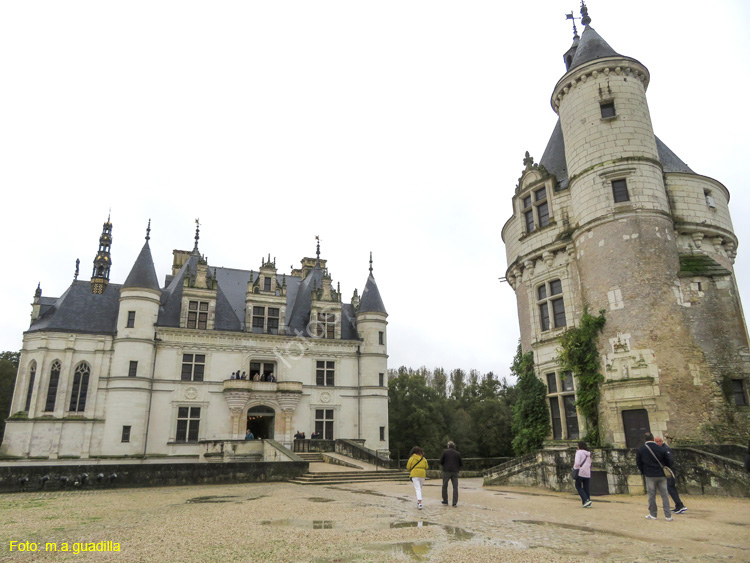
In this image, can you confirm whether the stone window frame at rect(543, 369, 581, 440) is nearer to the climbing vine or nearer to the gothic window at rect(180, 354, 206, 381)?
the climbing vine

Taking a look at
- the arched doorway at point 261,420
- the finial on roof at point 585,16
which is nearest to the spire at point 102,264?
the arched doorway at point 261,420

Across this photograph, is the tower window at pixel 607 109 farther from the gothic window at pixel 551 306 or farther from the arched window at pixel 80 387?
the arched window at pixel 80 387

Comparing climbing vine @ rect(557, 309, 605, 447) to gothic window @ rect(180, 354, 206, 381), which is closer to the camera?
climbing vine @ rect(557, 309, 605, 447)

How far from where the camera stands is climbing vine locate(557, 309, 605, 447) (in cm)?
1766

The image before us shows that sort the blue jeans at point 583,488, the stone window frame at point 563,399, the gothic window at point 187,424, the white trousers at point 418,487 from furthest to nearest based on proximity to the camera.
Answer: the gothic window at point 187,424 → the stone window frame at point 563,399 → the blue jeans at point 583,488 → the white trousers at point 418,487

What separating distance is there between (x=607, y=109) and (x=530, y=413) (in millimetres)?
12895

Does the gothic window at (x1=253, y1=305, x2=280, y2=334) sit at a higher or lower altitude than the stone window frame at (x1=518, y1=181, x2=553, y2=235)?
lower

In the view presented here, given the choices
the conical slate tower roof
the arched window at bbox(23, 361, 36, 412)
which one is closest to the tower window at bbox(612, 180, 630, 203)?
the conical slate tower roof

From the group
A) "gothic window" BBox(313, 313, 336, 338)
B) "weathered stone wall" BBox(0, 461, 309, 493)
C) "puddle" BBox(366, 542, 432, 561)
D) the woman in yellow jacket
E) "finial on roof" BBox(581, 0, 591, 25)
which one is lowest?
"puddle" BBox(366, 542, 432, 561)

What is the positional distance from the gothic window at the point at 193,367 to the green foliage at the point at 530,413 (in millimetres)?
19177

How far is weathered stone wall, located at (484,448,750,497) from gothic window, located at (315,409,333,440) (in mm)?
15396

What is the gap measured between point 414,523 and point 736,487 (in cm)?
946

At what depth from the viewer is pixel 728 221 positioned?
19.8 metres

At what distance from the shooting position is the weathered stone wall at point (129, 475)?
1444 centimetres
